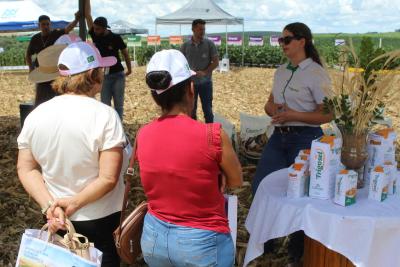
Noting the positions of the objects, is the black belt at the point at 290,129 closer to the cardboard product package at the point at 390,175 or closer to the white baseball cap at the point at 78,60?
the cardboard product package at the point at 390,175

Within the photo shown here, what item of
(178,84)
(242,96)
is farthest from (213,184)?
(242,96)

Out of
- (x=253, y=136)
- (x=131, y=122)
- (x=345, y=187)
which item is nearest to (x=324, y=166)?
(x=345, y=187)

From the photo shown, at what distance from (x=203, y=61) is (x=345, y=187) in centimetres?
519

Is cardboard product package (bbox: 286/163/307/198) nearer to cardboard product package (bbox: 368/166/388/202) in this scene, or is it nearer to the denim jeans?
cardboard product package (bbox: 368/166/388/202)

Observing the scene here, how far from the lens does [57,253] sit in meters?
1.87

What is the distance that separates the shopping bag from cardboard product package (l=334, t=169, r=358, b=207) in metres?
1.18

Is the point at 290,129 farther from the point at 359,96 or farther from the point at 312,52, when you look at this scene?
the point at 359,96

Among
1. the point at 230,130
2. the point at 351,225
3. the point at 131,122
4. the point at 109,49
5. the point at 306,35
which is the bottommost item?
the point at 131,122

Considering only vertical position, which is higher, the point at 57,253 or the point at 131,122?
the point at 57,253

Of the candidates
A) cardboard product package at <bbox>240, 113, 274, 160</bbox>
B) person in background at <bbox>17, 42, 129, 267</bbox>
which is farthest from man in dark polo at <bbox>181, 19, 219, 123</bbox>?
person in background at <bbox>17, 42, 129, 267</bbox>

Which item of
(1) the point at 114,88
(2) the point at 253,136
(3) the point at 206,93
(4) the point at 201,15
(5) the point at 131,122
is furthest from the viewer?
(4) the point at 201,15

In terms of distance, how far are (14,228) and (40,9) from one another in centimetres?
1350

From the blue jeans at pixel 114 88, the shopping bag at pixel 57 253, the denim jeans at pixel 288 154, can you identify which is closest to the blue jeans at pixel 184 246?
the shopping bag at pixel 57 253

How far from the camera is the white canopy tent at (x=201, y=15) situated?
59.2 ft
